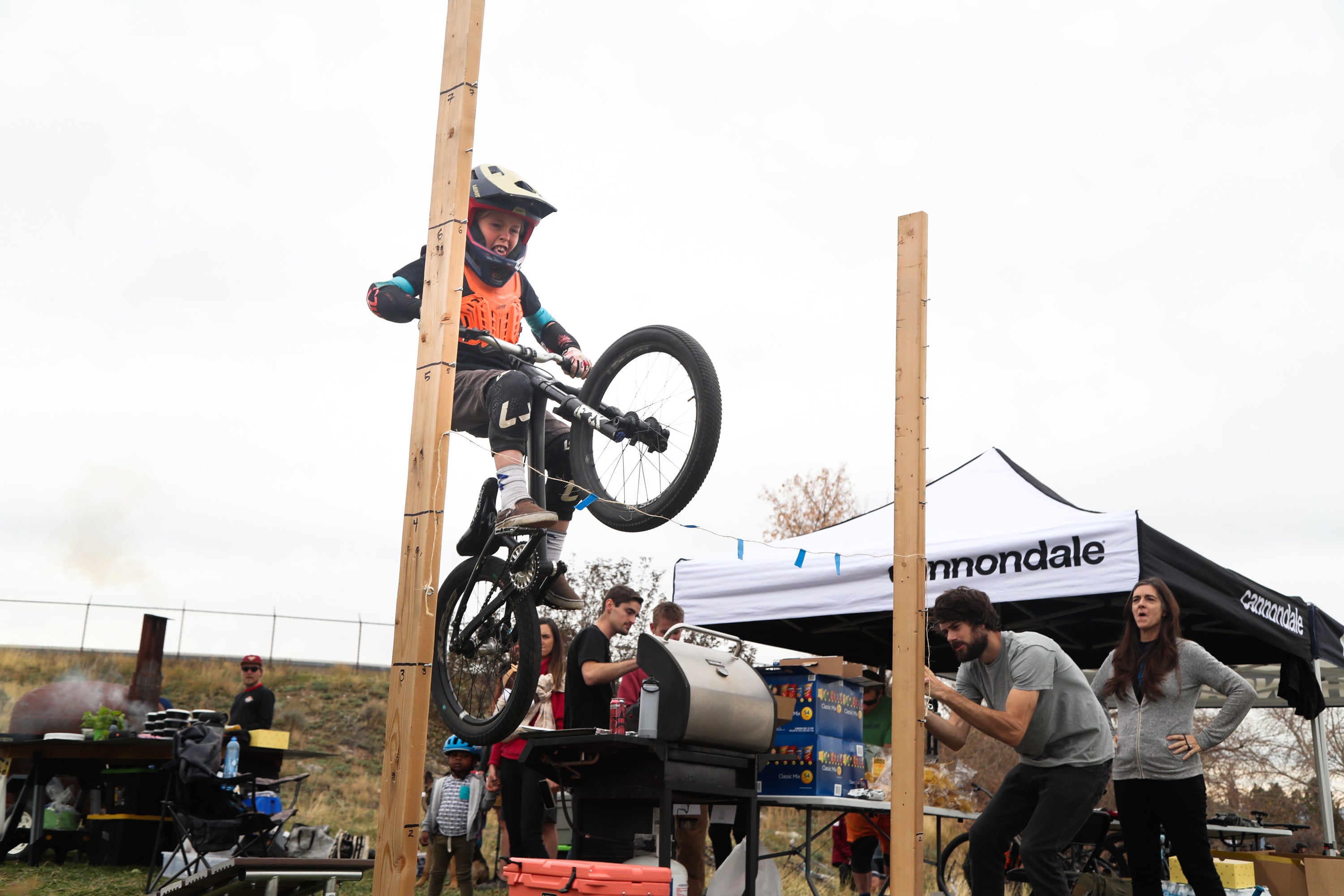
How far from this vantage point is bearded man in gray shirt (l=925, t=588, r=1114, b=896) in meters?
3.74

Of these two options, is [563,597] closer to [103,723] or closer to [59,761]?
[103,723]

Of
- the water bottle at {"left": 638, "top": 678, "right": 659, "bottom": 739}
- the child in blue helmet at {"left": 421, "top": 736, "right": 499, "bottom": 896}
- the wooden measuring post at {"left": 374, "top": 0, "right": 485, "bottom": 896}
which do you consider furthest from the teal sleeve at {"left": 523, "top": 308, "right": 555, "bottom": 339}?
the child in blue helmet at {"left": 421, "top": 736, "right": 499, "bottom": 896}

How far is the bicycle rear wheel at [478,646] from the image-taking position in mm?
4238

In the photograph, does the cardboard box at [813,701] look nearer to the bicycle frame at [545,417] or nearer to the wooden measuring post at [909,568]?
the wooden measuring post at [909,568]

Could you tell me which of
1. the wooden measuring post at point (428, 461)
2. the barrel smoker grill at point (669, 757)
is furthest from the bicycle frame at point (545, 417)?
the barrel smoker grill at point (669, 757)

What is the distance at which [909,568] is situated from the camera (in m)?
3.81

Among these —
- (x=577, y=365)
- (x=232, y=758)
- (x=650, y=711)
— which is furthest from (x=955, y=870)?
→ (x=577, y=365)

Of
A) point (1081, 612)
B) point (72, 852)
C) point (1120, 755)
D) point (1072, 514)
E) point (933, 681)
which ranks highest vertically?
point (1072, 514)

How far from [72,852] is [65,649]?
79.6ft

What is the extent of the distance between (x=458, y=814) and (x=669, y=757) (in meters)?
3.39

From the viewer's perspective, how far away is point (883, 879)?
713 centimetres

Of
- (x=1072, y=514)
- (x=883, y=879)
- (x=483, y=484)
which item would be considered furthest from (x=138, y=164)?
(x=883, y=879)

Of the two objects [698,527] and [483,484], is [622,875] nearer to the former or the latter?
[698,527]

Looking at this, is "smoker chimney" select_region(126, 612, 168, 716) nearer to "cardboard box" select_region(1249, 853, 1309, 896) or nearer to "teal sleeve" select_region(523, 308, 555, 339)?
"teal sleeve" select_region(523, 308, 555, 339)
